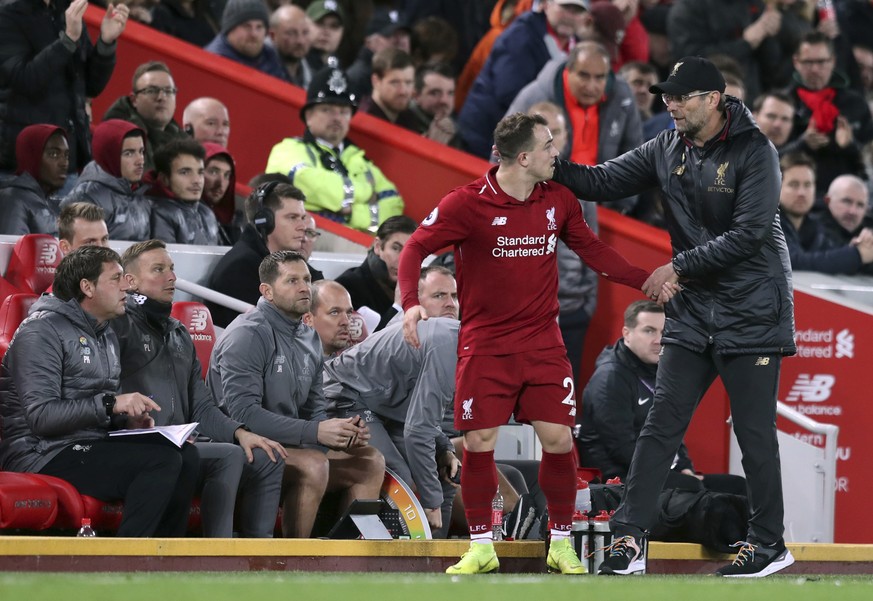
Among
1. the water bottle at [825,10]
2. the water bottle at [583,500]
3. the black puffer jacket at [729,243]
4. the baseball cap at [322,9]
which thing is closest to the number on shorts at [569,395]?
the black puffer jacket at [729,243]

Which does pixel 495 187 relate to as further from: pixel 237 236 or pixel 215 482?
pixel 237 236

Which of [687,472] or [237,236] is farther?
[237,236]

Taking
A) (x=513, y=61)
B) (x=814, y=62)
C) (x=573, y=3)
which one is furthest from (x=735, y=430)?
(x=814, y=62)

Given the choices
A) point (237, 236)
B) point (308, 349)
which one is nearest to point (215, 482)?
point (308, 349)

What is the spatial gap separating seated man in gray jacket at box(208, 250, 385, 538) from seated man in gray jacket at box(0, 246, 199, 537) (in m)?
0.64

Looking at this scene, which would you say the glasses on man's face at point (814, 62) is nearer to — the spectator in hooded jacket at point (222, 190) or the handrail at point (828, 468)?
the handrail at point (828, 468)

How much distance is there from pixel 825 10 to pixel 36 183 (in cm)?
903

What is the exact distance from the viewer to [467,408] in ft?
22.3

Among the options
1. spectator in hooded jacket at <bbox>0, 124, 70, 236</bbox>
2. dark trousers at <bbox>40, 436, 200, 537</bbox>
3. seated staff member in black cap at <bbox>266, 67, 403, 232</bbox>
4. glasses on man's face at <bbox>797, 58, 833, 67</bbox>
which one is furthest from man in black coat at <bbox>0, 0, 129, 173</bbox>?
glasses on man's face at <bbox>797, 58, 833, 67</bbox>

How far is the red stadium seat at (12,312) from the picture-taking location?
25.4 ft

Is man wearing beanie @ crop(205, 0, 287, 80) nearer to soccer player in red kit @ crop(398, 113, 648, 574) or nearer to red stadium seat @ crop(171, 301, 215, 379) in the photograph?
red stadium seat @ crop(171, 301, 215, 379)

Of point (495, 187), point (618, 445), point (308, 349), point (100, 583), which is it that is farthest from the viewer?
point (618, 445)

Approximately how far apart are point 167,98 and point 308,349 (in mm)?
3124

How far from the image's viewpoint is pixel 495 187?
6953mm
